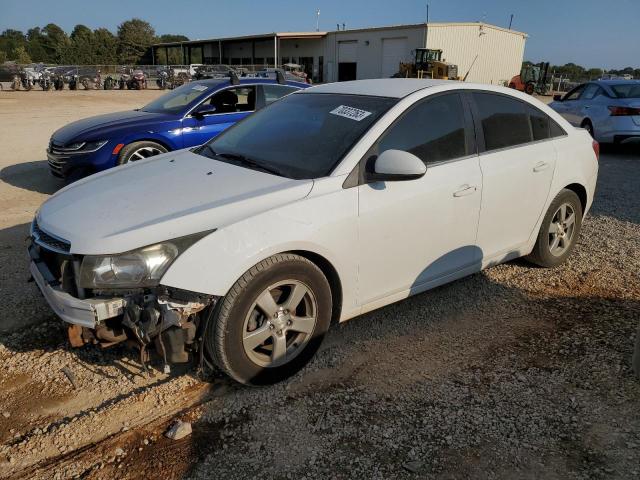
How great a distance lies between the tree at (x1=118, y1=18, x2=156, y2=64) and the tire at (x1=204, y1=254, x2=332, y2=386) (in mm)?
83222

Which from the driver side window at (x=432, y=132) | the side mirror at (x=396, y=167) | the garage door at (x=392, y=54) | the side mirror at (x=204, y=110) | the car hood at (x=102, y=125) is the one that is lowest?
the car hood at (x=102, y=125)

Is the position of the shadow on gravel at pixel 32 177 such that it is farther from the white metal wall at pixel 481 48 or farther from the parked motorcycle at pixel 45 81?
the white metal wall at pixel 481 48

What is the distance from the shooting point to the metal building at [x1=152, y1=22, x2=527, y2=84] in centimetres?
3953

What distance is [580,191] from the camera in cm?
483

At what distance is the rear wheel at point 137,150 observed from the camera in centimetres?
701

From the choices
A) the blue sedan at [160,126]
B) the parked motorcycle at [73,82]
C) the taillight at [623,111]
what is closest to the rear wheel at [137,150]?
the blue sedan at [160,126]

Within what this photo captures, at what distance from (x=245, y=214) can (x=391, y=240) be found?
3.31 feet

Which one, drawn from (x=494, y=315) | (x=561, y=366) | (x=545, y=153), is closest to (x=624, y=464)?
(x=561, y=366)

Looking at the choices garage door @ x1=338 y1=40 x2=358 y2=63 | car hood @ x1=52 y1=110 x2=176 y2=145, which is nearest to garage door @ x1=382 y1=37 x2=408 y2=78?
garage door @ x1=338 y1=40 x2=358 y2=63

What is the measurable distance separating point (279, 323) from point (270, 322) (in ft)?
0.19

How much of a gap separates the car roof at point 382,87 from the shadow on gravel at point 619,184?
4154mm

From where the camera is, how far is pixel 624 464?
251 cm

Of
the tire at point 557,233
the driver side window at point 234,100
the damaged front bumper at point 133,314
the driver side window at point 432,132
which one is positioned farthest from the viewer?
the driver side window at point 234,100

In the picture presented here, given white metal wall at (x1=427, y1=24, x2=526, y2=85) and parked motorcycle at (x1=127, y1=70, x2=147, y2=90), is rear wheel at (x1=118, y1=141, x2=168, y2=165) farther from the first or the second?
white metal wall at (x1=427, y1=24, x2=526, y2=85)
